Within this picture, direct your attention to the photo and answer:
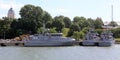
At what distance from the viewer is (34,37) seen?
284 ft

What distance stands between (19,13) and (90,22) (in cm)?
2265

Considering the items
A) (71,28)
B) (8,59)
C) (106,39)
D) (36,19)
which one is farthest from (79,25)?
(8,59)

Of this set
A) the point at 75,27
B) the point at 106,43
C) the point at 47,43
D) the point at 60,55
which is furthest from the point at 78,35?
the point at 60,55

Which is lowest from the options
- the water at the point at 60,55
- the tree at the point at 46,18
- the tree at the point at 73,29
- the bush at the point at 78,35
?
the water at the point at 60,55

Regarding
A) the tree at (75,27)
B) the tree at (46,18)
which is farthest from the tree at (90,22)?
the tree at (46,18)

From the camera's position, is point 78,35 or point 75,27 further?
point 75,27

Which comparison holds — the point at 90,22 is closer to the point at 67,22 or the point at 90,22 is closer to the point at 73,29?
the point at 67,22

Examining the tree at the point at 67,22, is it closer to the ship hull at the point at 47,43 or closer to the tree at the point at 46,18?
the tree at the point at 46,18

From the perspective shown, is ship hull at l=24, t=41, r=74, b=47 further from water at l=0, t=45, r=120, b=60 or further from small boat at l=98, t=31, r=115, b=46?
water at l=0, t=45, r=120, b=60

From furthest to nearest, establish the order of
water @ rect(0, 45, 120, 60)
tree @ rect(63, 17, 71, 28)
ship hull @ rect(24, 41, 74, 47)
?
tree @ rect(63, 17, 71, 28) → ship hull @ rect(24, 41, 74, 47) → water @ rect(0, 45, 120, 60)

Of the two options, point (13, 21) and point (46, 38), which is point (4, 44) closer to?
point (46, 38)

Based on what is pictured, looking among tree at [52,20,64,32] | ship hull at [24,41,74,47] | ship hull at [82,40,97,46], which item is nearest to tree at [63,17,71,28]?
tree at [52,20,64,32]

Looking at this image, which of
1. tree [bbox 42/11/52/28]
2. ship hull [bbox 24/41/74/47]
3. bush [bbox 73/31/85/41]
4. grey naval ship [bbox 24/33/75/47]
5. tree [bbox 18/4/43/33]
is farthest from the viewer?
tree [bbox 42/11/52/28]

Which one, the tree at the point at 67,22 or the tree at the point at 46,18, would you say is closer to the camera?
the tree at the point at 46,18
